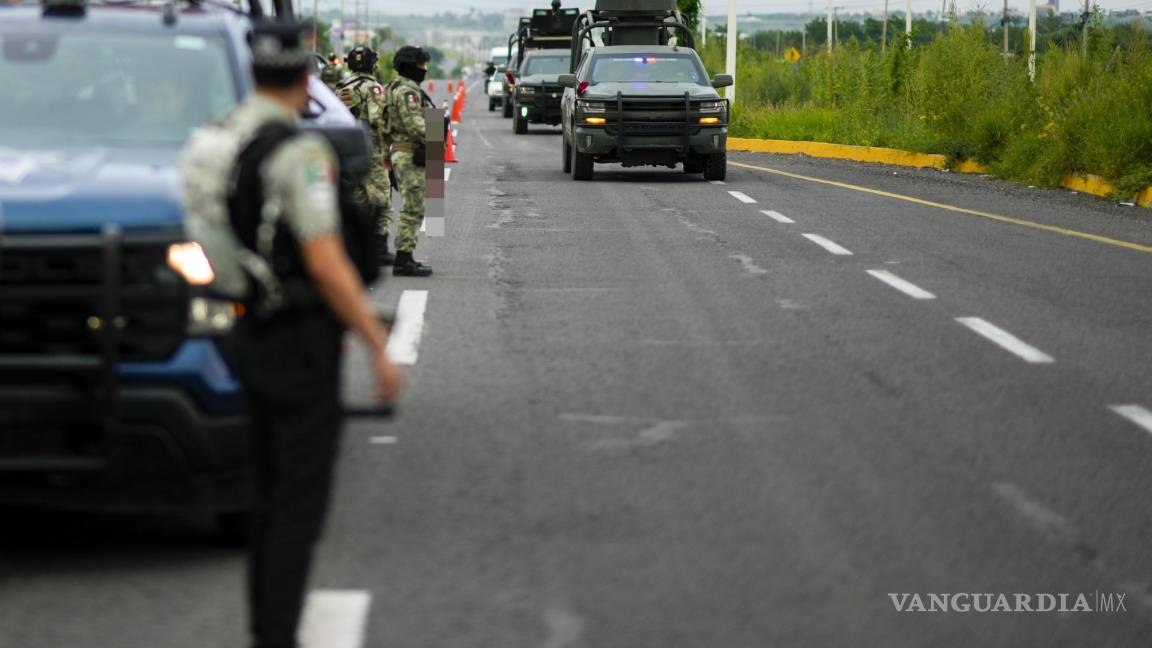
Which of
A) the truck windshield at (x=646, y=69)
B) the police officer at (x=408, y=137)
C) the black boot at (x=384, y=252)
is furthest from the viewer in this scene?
the truck windshield at (x=646, y=69)

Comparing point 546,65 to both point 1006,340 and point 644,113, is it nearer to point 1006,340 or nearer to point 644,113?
point 644,113

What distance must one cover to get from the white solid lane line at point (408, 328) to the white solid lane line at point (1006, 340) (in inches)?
123

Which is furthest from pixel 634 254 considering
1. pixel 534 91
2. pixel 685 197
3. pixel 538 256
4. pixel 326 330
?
pixel 534 91

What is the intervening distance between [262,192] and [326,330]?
0.36 metres

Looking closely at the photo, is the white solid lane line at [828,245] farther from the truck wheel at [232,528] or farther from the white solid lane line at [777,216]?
the truck wheel at [232,528]

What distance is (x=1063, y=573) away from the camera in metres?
5.67

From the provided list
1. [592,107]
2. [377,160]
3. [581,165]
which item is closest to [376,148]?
[377,160]

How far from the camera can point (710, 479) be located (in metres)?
6.90

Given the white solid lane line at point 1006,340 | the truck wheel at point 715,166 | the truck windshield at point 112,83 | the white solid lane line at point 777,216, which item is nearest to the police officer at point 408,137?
the white solid lane line at point 1006,340

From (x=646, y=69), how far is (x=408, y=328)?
1503cm

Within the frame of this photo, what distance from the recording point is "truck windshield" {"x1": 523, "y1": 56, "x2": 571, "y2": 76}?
42.3m

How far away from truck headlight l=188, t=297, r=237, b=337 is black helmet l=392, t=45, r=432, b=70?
7.26m

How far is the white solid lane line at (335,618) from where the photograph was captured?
4977 millimetres

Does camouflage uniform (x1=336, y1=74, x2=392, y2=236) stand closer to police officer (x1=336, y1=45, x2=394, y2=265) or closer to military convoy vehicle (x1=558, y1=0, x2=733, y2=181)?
police officer (x1=336, y1=45, x2=394, y2=265)
